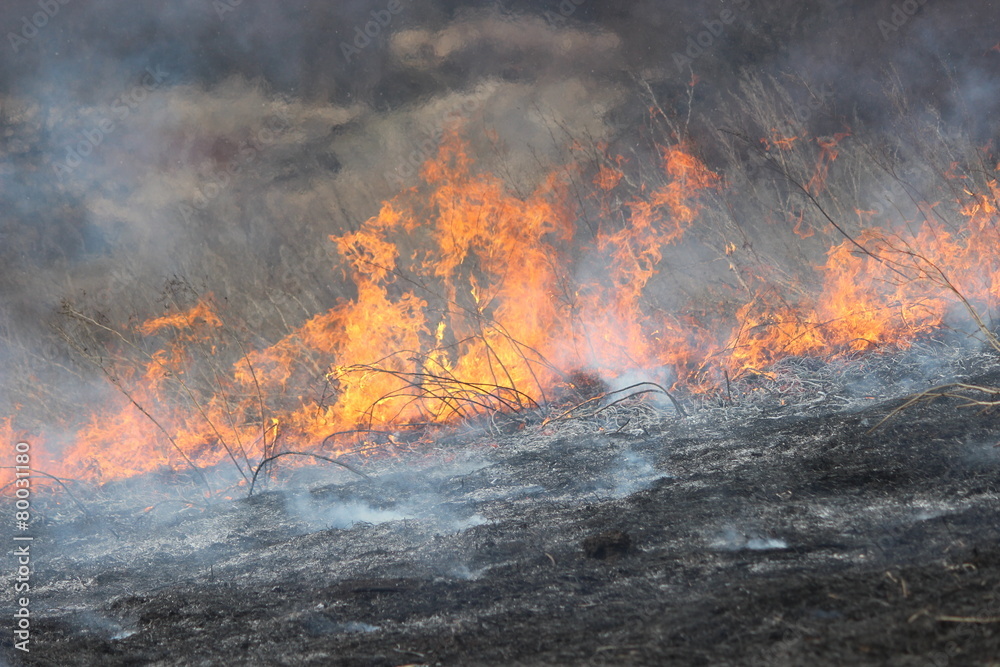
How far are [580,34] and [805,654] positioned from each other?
8757 mm

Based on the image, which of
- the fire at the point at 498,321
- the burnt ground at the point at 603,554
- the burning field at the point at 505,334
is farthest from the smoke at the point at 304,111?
the burnt ground at the point at 603,554

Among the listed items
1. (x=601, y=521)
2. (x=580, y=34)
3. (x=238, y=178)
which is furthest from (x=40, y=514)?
(x=580, y=34)

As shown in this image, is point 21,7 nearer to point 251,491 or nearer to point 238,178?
point 238,178

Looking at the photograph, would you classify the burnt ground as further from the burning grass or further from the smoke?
the smoke

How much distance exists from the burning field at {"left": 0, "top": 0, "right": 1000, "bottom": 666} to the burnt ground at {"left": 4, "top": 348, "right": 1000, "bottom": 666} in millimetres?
28

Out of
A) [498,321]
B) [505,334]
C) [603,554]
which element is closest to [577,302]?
[498,321]

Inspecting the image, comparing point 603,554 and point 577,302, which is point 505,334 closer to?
point 577,302

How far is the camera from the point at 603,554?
165 inches

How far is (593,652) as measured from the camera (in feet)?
10.3

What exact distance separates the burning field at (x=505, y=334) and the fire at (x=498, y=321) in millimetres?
54

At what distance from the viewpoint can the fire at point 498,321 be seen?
7.25 meters

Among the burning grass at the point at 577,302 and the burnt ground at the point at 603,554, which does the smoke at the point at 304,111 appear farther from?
the burnt ground at the point at 603,554

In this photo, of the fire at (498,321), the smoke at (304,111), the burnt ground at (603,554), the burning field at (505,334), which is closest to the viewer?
the burnt ground at (603,554)

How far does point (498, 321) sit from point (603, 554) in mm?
4655
